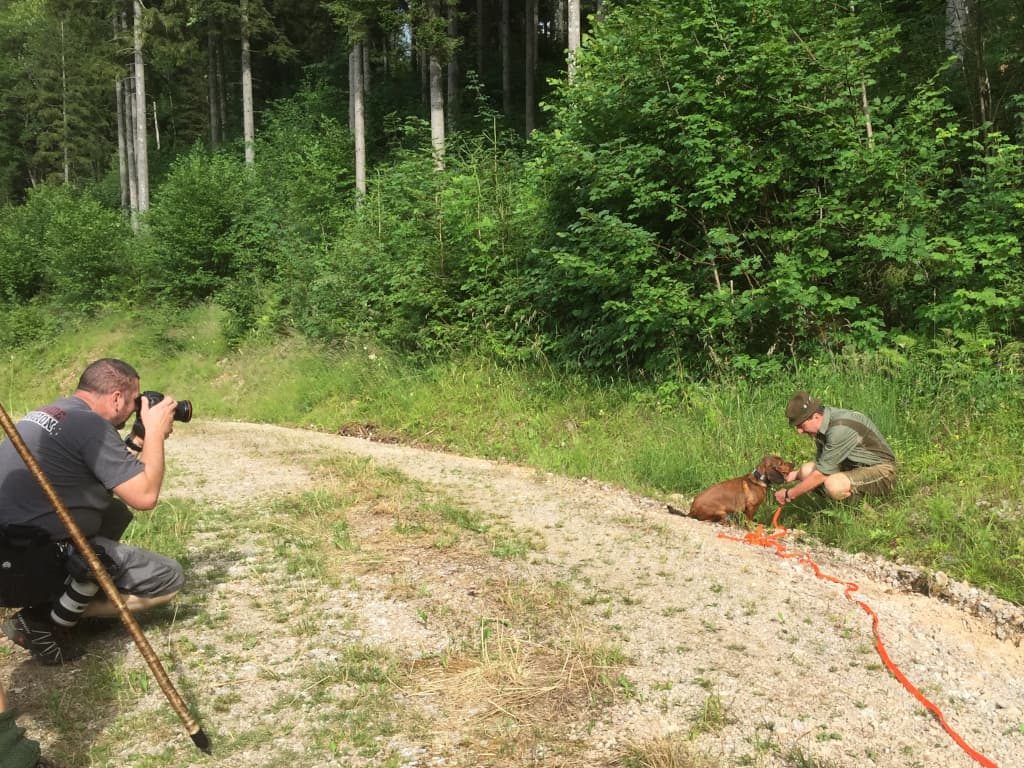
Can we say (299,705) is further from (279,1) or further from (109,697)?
(279,1)

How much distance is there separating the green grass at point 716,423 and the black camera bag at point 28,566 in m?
2.10

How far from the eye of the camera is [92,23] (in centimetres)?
2481

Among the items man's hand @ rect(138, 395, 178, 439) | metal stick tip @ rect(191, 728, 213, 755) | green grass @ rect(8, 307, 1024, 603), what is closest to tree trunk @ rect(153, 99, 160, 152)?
green grass @ rect(8, 307, 1024, 603)

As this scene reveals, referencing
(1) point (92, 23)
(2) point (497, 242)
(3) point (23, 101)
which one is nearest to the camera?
(2) point (497, 242)

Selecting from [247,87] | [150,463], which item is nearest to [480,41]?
[247,87]

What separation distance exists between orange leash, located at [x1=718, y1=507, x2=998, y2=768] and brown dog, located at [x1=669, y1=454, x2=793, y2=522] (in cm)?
21

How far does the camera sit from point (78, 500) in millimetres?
3305

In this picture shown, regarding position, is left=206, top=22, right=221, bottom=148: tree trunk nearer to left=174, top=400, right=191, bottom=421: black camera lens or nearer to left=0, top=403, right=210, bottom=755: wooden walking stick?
left=174, top=400, right=191, bottom=421: black camera lens

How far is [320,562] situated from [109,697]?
63.1 inches

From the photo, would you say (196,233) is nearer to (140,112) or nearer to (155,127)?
(140,112)

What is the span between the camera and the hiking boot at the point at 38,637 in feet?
10.8

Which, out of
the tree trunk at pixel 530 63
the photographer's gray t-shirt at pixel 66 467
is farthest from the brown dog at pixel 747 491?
the tree trunk at pixel 530 63

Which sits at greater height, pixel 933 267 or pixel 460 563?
pixel 933 267

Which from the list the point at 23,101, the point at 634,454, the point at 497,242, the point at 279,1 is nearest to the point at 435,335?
the point at 497,242
